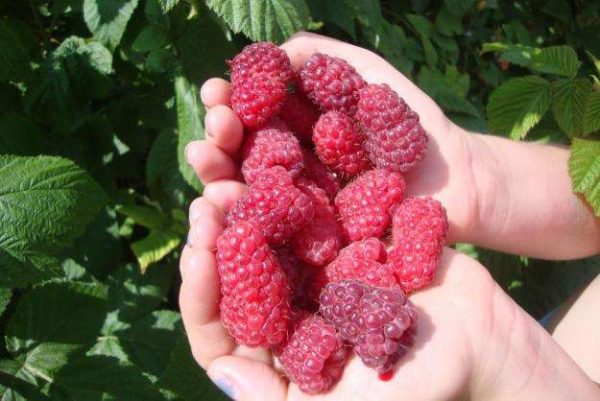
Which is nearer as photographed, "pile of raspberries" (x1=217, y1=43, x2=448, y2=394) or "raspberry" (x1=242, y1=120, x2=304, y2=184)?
"pile of raspberries" (x1=217, y1=43, x2=448, y2=394)

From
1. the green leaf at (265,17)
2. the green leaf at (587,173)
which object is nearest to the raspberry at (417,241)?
the green leaf at (587,173)

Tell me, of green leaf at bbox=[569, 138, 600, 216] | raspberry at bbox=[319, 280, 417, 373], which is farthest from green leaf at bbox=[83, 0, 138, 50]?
green leaf at bbox=[569, 138, 600, 216]

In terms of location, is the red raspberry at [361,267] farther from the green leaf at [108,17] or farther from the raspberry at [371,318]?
the green leaf at [108,17]

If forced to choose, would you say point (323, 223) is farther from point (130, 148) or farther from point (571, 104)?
A: point (571, 104)

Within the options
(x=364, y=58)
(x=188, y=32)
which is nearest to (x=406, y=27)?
(x=364, y=58)

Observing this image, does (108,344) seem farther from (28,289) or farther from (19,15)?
(19,15)

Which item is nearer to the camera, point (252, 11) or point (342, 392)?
point (342, 392)

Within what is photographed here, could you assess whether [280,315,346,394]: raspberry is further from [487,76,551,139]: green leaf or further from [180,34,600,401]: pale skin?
[487,76,551,139]: green leaf
